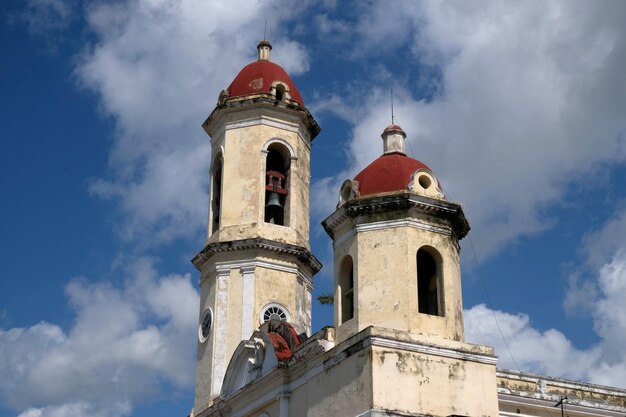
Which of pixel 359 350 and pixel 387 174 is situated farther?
pixel 387 174

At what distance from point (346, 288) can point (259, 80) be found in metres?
9.31

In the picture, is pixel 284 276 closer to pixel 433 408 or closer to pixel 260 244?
pixel 260 244

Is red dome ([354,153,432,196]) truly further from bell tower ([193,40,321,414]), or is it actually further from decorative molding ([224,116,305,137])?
decorative molding ([224,116,305,137])

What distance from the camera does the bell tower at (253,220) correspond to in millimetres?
24594

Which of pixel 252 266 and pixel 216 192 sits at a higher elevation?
pixel 216 192

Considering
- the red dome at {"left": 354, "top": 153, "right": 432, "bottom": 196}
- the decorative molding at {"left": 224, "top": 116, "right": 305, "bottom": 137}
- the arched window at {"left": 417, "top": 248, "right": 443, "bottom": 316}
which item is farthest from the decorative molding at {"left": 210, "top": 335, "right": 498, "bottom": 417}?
the decorative molding at {"left": 224, "top": 116, "right": 305, "bottom": 137}

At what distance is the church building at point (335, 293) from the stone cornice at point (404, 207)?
2 centimetres

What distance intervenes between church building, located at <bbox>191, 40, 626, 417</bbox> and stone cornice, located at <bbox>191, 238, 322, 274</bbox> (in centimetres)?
3

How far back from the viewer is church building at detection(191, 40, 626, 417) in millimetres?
17516

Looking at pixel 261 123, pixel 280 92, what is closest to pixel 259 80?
pixel 280 92

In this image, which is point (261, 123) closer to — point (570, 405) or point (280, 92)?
point (280, 92)

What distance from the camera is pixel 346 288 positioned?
19484 mm

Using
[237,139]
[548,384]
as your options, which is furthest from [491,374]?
[237,139]

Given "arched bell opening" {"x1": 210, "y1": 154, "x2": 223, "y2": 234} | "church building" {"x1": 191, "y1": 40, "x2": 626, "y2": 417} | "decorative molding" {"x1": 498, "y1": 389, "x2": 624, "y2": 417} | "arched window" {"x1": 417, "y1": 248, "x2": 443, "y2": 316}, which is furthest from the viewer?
"arched bell opening" {"x1": 210, "y1": 154, "x2": 223, "y2": 234}
